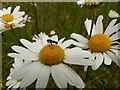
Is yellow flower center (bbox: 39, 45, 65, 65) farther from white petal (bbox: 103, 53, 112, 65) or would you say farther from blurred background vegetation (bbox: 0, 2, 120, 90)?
blurred background vegetation (bbox: 0, 2, 120, 90)

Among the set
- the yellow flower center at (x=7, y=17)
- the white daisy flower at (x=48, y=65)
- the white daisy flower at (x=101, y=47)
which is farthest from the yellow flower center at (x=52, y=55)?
the yellow flower center at (x=7, y=17)

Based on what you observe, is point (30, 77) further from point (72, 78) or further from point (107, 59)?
point (107, 59)

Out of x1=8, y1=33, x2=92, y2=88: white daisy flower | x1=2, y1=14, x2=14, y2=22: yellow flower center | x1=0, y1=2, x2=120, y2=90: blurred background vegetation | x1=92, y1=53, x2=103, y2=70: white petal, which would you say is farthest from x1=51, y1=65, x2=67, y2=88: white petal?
x1=2, y1=14, x2=14, y2=22: yellow flower center

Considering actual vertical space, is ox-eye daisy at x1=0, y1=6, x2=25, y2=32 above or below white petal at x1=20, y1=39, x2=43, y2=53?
above

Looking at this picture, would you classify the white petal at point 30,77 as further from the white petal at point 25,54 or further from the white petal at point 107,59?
the white petal at point 107,59

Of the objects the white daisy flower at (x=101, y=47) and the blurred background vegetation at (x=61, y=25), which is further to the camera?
the blurred background vegetation at (x=61, y=25)

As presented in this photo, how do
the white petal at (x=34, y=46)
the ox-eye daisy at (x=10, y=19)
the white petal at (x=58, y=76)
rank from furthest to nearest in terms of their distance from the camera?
the ox-eye daisy at (x=10, y=19), the white petal at (x=34, y=46), the white petal at (x=58, y=76)

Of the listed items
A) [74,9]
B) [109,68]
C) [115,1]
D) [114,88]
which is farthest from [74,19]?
[114,88]
